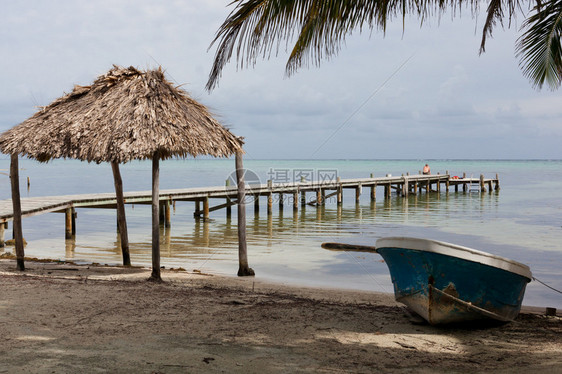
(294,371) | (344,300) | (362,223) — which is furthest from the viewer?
(362,223)

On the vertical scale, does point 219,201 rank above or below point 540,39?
below

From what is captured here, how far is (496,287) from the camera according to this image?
5773 millimetres

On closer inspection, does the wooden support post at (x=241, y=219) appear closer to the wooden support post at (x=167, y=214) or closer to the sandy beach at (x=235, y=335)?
the sandy beach at (x=235, y=335)

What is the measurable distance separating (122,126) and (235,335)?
404 centimetres

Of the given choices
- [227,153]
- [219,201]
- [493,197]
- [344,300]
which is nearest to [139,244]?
[227,153]

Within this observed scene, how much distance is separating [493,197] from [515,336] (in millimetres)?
31887

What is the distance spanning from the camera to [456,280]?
564cm

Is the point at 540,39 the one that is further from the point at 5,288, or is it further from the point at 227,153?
the point at 5,288

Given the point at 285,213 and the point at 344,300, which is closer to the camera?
the point at 344,300

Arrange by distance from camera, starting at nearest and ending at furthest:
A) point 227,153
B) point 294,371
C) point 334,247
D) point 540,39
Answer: point 294,371, point 540,39, point 334,247, point 227,153

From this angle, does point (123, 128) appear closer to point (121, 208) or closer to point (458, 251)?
point (121, 208)

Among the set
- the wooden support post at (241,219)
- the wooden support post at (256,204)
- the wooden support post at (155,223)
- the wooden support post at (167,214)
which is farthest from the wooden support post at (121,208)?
the wooden support post at (256,204)

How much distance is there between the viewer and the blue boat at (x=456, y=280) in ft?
18.1

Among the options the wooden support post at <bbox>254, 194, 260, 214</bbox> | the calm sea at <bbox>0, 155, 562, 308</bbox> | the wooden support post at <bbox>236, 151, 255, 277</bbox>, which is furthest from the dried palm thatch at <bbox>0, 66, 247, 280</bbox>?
the wooden support post at <bbox>254, 194, 260, 214</bbox>
